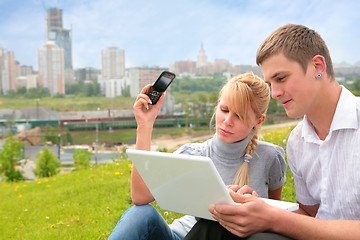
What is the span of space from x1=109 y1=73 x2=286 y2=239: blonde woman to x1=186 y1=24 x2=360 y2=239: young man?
0.93 ft

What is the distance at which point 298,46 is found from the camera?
1.35 meters

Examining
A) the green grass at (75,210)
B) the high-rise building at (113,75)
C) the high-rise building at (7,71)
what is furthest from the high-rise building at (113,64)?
the green grass at (75,210)

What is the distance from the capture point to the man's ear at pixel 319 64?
4.40 ft

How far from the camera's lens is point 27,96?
3797 inches

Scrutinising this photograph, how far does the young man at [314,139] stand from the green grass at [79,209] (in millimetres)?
1558

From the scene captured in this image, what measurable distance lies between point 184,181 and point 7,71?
115 m

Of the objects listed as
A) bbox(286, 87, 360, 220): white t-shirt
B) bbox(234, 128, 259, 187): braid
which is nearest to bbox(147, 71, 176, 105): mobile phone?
bbox(234, 128, 259, 187): braid

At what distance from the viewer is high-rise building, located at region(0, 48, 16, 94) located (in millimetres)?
100438

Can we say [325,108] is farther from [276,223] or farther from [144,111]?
[144,111]

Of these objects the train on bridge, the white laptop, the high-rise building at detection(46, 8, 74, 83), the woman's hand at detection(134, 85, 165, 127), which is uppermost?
the high-rise building at detection(46, 8, 74, 83)

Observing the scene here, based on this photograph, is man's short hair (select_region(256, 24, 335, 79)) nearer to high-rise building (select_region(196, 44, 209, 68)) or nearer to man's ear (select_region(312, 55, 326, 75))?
man's ear (select_region(312, 55, 326, 75))

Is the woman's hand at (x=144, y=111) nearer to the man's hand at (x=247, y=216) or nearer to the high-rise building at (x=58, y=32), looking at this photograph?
the man's hand at (x=247, y=216)

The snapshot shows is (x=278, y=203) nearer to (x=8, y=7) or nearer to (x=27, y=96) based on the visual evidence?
(x=27, y=96)

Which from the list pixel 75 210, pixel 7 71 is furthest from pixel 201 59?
pixel 75 210
